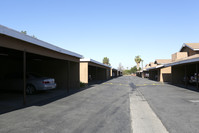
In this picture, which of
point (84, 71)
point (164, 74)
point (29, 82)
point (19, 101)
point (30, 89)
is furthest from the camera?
point (164, 74)

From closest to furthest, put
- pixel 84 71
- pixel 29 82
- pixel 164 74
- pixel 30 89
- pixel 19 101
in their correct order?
1. pixel 19 101
2. pixel 29 82
3. pixel 30 89
4. pixel 84 71
5. pixel 164 74

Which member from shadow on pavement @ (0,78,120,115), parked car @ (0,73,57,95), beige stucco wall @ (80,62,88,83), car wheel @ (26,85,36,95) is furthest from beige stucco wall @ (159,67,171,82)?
car wheel @ (26,85,36,95)

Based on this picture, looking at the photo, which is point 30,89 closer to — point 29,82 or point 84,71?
point 29,82

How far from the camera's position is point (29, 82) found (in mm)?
11352

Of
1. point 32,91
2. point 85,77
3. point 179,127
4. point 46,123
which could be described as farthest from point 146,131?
point 85,77

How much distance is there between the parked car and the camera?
11125mm

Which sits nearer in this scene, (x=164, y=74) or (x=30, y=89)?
(x=30, y=89)

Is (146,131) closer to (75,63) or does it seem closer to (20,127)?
(20,127)

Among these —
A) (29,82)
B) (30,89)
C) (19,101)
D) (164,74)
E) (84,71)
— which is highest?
(84,71)

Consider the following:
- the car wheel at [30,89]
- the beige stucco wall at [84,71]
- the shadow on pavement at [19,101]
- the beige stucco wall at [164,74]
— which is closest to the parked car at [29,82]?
the car wheel at [30,89]

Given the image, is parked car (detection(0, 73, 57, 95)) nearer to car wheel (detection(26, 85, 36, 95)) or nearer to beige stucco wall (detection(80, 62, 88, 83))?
car wheel (detection(26, 85, 36, 95))

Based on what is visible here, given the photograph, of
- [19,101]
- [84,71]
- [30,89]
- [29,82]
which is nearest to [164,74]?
[84,71]

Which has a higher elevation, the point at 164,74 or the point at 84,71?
the point at 84,71

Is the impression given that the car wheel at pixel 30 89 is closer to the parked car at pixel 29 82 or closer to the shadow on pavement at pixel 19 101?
the parked car at pixel 29 82
